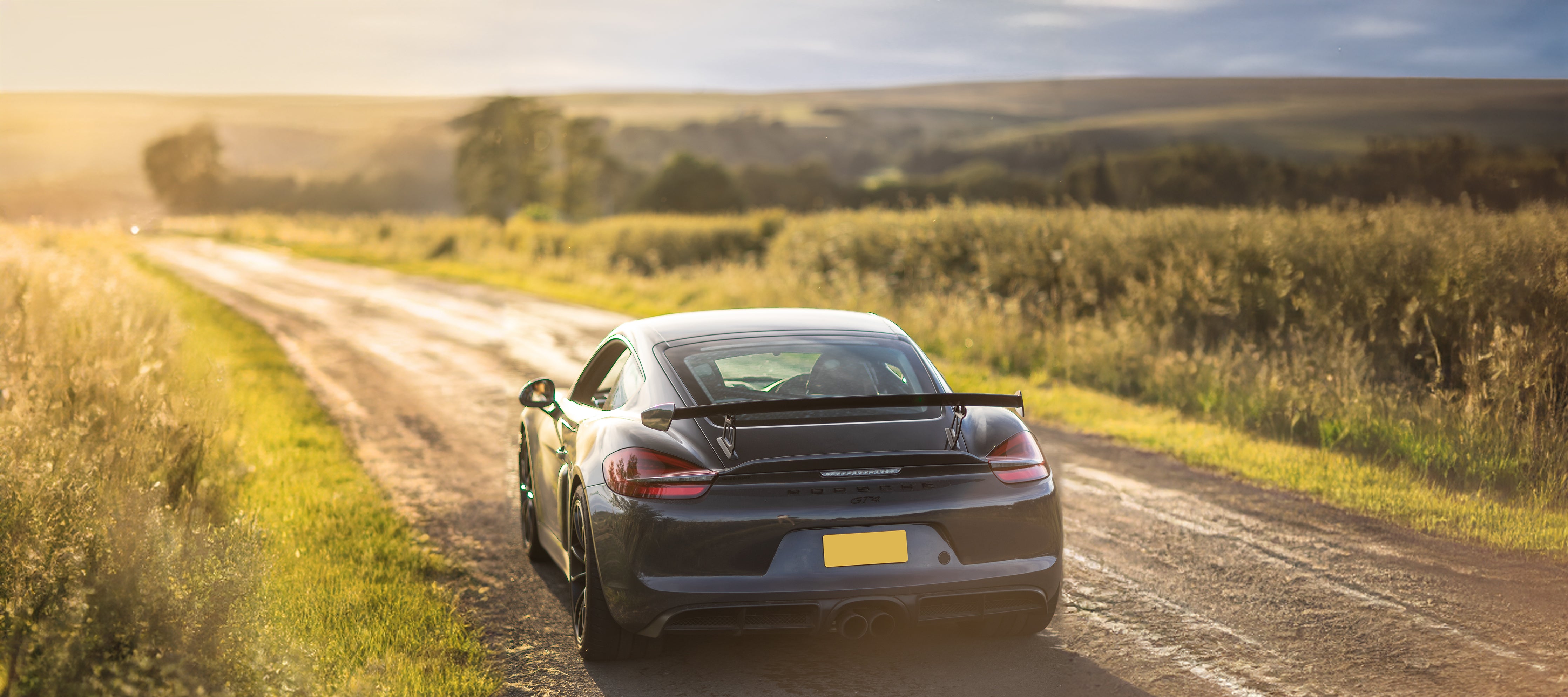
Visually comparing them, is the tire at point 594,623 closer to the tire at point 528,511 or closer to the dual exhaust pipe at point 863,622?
the dual exhaust pipe at point 863,622

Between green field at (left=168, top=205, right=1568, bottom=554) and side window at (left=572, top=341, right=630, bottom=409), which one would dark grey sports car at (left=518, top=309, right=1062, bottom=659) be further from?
green field at (left=168, top=205, right=1568, bottom=554)

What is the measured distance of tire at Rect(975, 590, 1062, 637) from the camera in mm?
5020

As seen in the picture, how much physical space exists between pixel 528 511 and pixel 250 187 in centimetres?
9925

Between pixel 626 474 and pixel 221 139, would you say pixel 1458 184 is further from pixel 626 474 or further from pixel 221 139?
pixel 221 139

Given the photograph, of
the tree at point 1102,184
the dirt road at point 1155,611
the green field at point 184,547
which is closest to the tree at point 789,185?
the tree at point 1102,184

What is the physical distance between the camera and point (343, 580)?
5.89m

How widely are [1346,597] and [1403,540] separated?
56.5 inches

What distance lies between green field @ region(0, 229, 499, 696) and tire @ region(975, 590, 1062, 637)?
2121 millimetres

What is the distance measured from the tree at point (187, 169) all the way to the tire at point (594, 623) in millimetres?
103472

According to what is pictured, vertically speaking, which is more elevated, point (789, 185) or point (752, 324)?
point (752, 324)

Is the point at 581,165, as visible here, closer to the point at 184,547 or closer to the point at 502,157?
the point at 502,157

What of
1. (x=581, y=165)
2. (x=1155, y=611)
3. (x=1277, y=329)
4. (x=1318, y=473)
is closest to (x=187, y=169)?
(x=581, y=165)

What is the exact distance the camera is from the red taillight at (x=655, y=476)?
4430 millimetres

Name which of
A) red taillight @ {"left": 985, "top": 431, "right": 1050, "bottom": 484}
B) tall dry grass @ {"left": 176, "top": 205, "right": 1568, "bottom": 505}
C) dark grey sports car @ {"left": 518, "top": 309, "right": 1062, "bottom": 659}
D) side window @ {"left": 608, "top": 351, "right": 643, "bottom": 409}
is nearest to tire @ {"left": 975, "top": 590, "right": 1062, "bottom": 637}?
dark grey sports car @ {"left": 518, "top": 309, "right": 1062, "bottom": 659}
